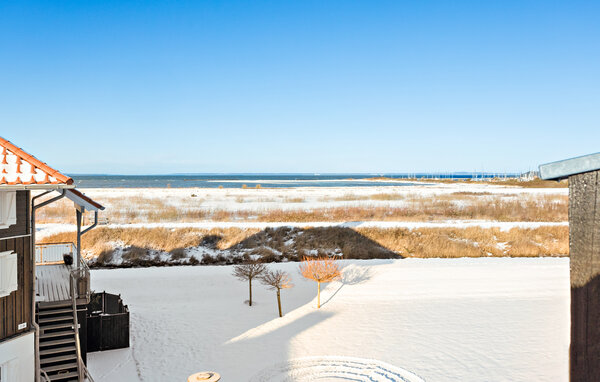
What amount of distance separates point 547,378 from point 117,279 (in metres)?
18.2

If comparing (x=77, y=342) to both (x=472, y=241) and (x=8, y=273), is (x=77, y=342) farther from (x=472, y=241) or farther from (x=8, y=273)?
(x=472, y=241)

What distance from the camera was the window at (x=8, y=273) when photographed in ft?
30.7

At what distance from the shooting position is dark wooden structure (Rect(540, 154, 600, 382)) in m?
2.91

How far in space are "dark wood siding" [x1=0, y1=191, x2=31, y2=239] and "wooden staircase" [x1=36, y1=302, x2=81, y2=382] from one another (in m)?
2.80

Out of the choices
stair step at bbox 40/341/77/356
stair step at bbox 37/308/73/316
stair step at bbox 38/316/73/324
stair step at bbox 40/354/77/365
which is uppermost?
stair step at bbox 37/308/73/316

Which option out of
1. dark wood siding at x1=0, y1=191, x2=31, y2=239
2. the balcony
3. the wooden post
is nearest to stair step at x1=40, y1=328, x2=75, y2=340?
the balcony

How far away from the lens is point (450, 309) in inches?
666

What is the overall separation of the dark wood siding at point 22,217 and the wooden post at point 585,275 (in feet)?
35.1

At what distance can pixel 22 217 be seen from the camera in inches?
392

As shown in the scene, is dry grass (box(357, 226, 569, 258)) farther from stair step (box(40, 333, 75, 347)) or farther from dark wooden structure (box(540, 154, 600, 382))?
dark wooden structure (box(540, 154, 600, 382))

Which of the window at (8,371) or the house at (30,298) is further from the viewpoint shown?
the window at (8,371)

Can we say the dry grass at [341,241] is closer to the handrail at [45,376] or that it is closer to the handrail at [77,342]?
the handrail at [77,342]

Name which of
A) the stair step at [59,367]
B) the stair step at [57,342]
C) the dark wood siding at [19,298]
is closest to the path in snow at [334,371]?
the stair step at [59,367]

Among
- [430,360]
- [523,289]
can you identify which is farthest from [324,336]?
[523,289]
